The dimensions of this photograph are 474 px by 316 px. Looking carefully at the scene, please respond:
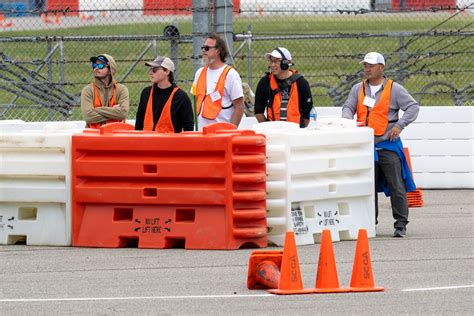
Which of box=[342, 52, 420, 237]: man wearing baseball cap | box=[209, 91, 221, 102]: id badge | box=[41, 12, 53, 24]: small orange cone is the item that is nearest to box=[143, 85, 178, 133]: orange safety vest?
box=[209, 91, 221, 102]: id badge

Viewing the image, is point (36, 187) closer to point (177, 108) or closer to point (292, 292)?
point (177, 108)

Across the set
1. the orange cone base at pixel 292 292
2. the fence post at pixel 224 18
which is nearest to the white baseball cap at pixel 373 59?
the fence post at pixel 224 18

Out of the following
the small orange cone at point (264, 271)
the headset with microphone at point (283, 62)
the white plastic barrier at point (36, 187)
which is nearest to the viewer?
the small orange cone at point (264, 271)

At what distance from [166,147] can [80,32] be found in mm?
11351

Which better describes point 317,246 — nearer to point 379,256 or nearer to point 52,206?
point 379,256

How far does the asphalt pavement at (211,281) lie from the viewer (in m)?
9.04

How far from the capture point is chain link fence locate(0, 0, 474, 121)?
17688 mm

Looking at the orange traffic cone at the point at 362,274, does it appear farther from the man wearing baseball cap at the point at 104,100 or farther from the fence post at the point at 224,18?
the fence post at the point at 224,18

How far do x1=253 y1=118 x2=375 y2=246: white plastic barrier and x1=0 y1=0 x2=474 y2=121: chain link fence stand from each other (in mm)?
3739

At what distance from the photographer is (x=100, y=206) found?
40.0ft

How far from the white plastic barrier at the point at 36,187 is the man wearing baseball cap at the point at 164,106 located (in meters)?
0.76

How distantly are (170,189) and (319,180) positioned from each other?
1412mm

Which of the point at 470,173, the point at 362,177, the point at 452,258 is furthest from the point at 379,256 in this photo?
the point at 470,173

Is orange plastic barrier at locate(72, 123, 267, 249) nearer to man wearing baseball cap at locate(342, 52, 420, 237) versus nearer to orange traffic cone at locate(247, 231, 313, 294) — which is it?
man wearing baseball cap at locate(342, 52, 420, 237)
